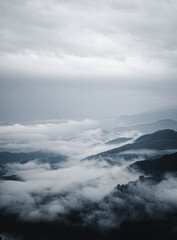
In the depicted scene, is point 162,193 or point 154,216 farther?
point 162,193

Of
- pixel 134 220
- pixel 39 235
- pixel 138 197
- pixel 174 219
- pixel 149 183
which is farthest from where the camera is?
pixel 149 183

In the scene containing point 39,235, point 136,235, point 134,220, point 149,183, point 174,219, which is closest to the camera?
point 136,235

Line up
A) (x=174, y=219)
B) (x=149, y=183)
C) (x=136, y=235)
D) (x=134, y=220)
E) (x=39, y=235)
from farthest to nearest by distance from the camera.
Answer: (x=149, y=183), (x=39, y=235), (x=134, y=220), (x=174, y=219), (x=136, y=235)

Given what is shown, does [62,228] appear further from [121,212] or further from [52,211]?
[121,212]

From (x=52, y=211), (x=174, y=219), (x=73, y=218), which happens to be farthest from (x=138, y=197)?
(x=52, y=211)

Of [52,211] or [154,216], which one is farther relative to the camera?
[52,211]

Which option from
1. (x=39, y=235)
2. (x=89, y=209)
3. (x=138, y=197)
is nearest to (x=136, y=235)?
(x=138, y=197)

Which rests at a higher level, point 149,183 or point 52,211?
point 149,183

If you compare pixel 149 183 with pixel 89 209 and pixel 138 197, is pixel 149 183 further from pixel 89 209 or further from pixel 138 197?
pixel 89 209

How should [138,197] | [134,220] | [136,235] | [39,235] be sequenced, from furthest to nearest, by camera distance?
1. [138,197]
2. [39,235]
3. [134,220]
4. [136,235]
